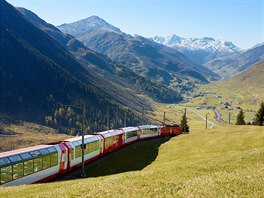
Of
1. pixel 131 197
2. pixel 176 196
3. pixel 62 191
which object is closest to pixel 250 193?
pixel 176 196

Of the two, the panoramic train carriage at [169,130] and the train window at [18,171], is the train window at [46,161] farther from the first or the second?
the panoramic train carriage at [169,130]

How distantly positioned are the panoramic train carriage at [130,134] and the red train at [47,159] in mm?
10484

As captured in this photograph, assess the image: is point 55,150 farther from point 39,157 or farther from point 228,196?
point 228,196

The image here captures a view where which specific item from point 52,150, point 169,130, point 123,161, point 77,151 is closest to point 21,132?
point 169,130

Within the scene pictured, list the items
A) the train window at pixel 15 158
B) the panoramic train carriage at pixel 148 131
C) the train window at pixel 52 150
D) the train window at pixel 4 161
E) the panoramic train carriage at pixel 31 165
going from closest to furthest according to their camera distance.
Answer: the train window at pixel 4 161 < the panoramic train carriage at pixel 31 165 < the train window at pixel 15 158 < the train window at pixel 52 150 < the panoramic train carriage at pixel 148 131

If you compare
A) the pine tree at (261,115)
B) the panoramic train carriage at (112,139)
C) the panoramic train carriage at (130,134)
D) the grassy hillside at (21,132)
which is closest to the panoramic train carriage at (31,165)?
the panoramic train carriage at (112,139)

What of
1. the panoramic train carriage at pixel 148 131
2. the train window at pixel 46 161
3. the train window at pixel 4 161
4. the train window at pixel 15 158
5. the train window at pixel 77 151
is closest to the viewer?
the train window at pixel 4 161

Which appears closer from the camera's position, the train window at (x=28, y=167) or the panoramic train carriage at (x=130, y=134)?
the train window at (x=28, y=167)

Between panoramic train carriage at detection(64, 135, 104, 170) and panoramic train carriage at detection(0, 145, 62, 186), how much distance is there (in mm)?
2566

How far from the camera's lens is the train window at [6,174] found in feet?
113

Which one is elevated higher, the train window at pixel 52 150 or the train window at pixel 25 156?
the train window at pixel 25 156

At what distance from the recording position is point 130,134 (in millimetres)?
85562

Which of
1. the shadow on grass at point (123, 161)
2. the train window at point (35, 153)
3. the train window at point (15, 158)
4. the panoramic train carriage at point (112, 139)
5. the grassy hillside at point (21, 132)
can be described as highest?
the train window at point (15, 158)

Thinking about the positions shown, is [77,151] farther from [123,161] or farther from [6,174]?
[6,174]
